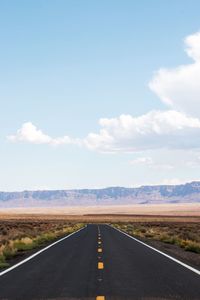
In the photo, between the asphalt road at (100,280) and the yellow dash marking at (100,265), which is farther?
the yellow dash marking at (100,265)

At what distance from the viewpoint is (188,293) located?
985cm

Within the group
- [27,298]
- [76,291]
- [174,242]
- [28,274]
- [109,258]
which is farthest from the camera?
[174,242]

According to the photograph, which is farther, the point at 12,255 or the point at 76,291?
the point at 12,255

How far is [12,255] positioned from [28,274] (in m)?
7.32

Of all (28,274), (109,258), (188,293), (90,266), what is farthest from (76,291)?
(109,258)

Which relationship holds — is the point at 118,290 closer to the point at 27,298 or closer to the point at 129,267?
the point at 27,298

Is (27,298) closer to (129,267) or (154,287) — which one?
(154,287)

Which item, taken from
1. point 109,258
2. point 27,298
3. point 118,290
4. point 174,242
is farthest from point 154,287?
point 174,242

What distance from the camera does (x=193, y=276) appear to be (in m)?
12.6

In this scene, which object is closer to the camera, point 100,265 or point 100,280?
point 100,280

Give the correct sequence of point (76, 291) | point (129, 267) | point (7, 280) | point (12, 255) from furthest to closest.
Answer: point (12, 255)
point (129, 267)
point (7, 280)
point (76, 291)

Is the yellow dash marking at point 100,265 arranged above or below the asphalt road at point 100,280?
above

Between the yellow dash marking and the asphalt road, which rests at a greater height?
the yellow dash marking

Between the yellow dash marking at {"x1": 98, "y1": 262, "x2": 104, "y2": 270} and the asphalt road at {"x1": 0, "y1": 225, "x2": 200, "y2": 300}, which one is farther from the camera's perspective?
the yellow dash marking at {"x1": 98, "y1": 262, "x2": 104, "y2": 270}
